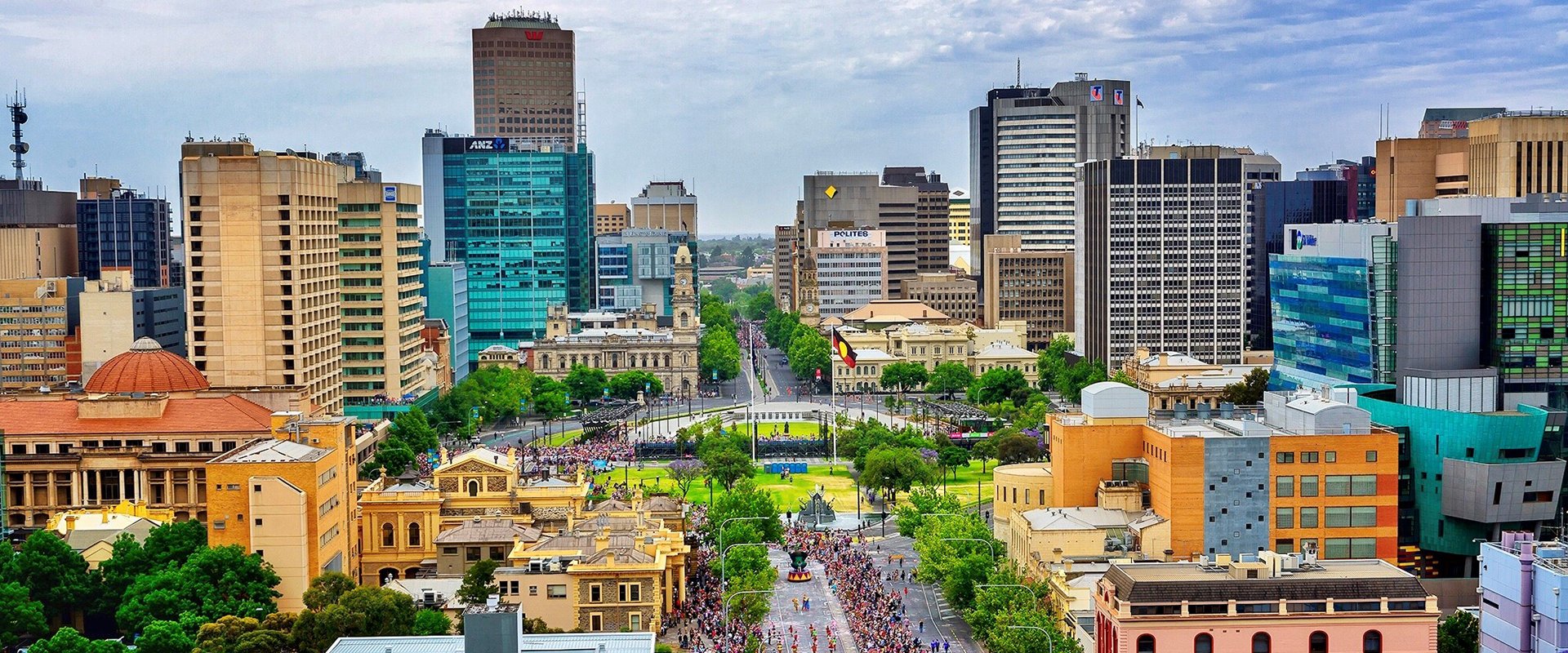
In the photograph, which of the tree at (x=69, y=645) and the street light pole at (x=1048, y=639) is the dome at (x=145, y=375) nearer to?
the tree at (x=69, y=645)

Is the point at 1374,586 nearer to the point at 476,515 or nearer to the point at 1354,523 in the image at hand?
the point at 1354,523

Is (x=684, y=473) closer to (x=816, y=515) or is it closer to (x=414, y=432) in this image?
(x=816, y=515)

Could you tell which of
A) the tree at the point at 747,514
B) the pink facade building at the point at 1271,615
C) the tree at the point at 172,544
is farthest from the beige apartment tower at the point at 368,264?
the pink facade building at the point at 1271,615

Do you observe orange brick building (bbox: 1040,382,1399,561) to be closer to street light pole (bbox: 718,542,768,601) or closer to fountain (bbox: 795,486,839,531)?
street light pole (bbox: 718,542,768,601)

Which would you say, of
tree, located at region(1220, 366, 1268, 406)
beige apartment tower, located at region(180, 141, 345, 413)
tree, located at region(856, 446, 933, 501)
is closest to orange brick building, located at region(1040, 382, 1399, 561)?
tree, located at region(1220, 366, 1268, 406)

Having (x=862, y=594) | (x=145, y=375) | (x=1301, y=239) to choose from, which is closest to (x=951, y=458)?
(x=1301, y=239)

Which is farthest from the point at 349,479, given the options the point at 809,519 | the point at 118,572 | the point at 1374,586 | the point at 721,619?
the point at 1374,586

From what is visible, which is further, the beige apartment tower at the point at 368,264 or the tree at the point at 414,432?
the beige apartment tower at the point at 368,264
